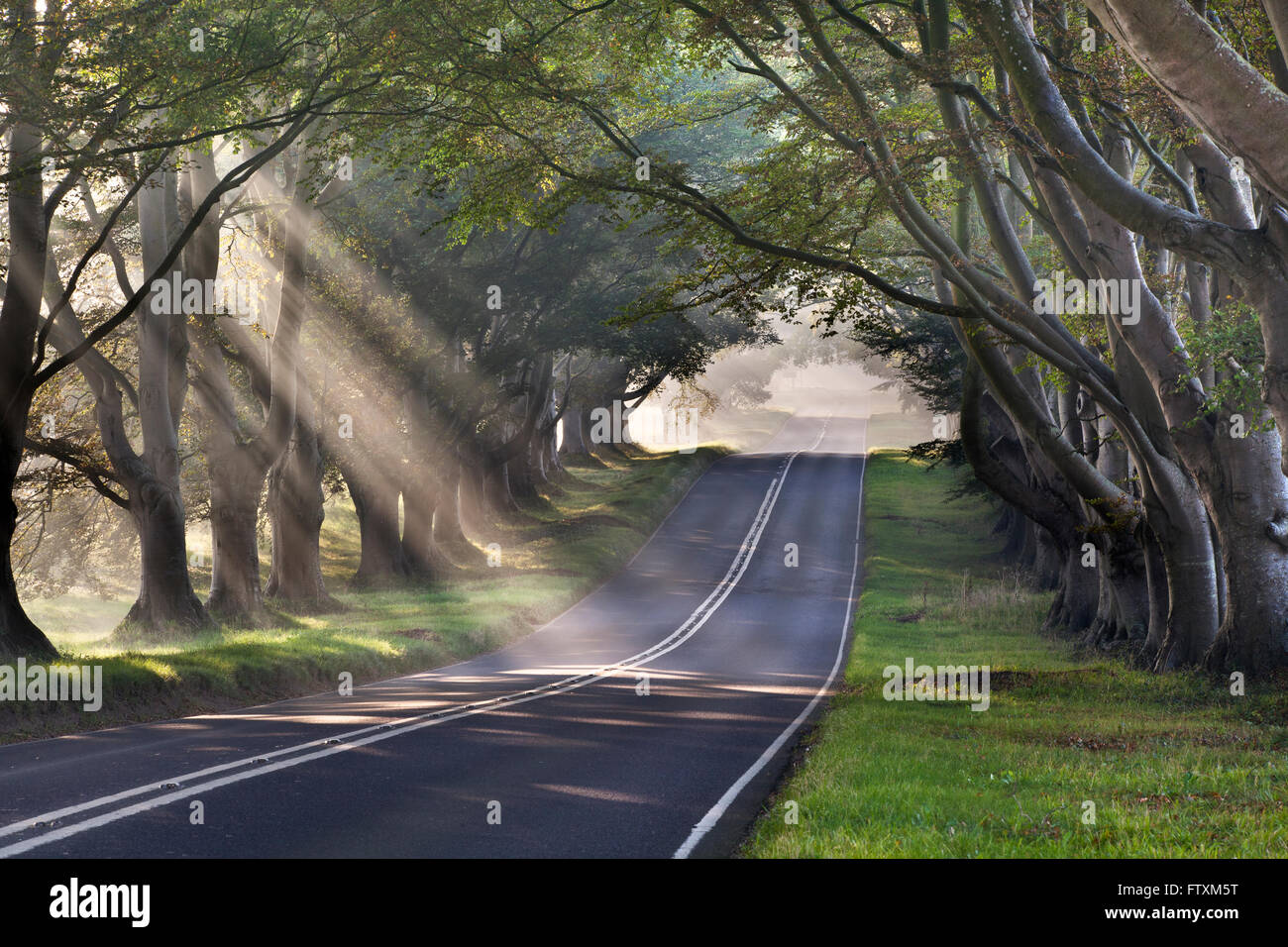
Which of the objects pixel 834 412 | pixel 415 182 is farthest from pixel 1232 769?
pixel 834 412

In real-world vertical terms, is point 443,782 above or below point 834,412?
below

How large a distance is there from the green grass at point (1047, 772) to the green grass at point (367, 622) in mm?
8377

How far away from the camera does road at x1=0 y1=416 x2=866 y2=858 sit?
7.68m

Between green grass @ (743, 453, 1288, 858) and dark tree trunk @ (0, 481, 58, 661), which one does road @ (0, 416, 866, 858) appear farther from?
dark tree trunk @ (0, 481, 58, 661)

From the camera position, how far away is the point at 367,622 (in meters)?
27.9

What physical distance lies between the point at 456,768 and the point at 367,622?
18.1 metres

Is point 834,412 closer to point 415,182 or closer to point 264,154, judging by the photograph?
point 415,182

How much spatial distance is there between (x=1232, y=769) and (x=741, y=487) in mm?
50419

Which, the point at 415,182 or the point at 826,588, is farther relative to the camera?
the point at 826,588

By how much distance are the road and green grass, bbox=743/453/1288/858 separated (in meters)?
0.78

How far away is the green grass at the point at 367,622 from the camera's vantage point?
606 inches

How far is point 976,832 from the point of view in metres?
7.61

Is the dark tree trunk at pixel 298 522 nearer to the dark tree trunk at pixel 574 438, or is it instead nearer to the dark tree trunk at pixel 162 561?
the dark tree trunk at pixel 162 561

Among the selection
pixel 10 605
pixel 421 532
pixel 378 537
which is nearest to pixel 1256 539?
pixel 10 605
